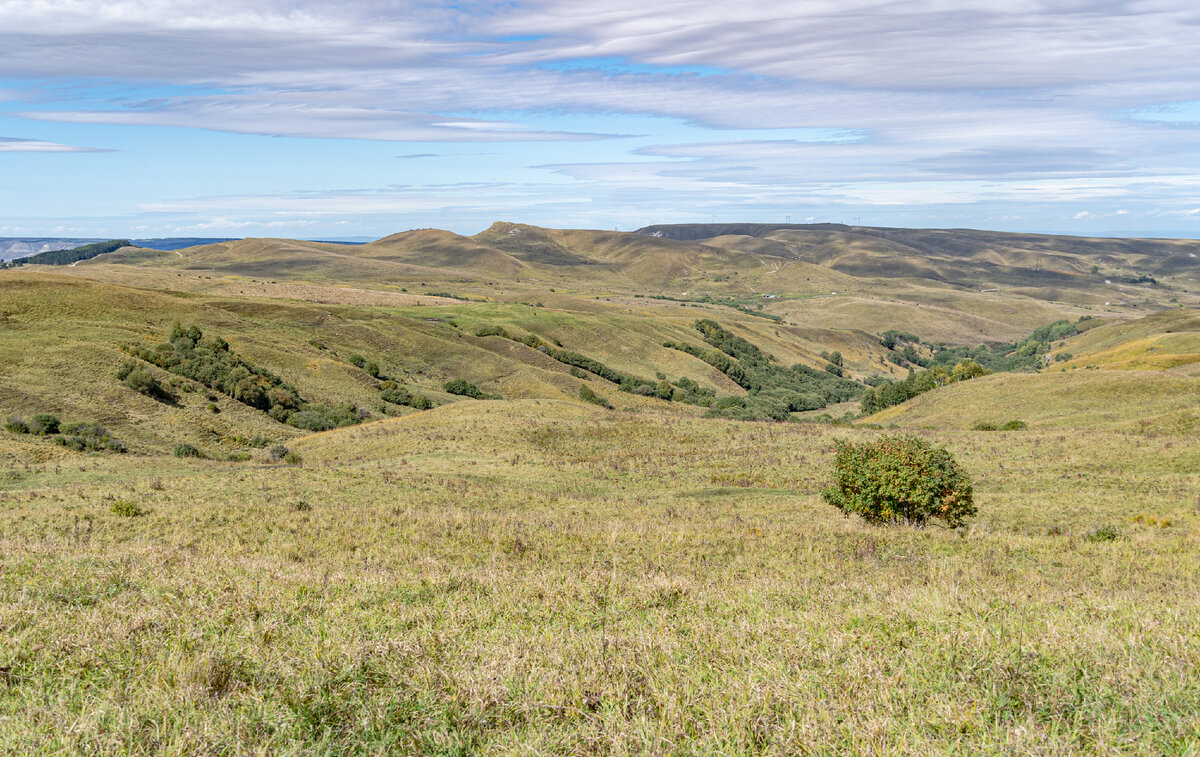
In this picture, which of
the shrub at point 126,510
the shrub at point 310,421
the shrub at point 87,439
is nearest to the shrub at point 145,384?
the shrub at point 310,421

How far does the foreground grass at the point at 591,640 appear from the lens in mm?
4039

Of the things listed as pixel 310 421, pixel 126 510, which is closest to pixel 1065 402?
pixel 310 421

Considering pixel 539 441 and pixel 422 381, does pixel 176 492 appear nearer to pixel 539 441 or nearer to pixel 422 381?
pixel 539 441

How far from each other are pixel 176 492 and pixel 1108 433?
143 feet

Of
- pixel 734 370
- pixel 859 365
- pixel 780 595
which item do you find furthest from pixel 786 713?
pixel 859 365

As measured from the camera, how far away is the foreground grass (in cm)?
404

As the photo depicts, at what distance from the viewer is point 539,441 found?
139 ft

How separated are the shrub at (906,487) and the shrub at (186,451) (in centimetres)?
3267

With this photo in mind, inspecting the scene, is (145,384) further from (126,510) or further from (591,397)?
(591,397)

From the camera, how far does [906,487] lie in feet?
67.8

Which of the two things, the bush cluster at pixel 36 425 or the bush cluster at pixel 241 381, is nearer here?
the bush cluster at pixel 36 425

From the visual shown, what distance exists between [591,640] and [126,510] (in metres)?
17.6

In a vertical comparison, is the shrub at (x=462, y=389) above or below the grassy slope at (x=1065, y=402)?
below

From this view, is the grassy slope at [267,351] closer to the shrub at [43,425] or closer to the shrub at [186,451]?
the shrub at [186,451]
